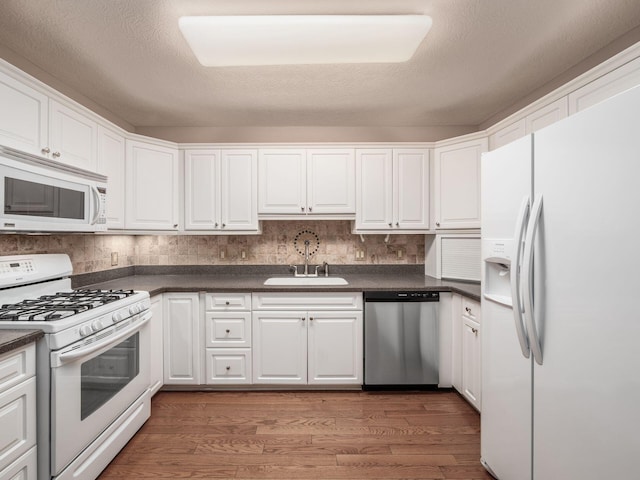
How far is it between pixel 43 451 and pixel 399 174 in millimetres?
3011

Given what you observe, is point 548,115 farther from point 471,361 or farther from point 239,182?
point 239,182

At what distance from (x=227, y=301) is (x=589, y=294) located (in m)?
2.40

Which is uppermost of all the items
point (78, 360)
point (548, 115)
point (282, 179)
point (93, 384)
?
point (548, 115)

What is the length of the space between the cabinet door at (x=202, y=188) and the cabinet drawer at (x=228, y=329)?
2.92 ft

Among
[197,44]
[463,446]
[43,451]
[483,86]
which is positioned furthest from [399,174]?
[43,451]

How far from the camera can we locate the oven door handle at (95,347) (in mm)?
1533

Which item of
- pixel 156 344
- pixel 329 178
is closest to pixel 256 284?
pixel 156 344

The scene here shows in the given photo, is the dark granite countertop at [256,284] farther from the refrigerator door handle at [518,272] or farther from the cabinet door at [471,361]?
the refrigerator door handle at [518,272]

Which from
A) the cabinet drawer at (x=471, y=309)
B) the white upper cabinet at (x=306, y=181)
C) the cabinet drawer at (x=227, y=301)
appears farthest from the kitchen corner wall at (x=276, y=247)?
the cabinet drawer at (x=471, y=309)

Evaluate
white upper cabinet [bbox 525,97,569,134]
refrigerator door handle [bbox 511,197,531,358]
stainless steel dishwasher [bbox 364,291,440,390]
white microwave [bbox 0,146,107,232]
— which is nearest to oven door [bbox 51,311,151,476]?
white microwave [bbox 0,146,107,232]

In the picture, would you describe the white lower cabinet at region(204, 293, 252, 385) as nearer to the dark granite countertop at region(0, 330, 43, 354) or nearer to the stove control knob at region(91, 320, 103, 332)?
the stove control knob at region(91, 320, 103, 332)

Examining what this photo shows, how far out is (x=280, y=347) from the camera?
2816 millimetres

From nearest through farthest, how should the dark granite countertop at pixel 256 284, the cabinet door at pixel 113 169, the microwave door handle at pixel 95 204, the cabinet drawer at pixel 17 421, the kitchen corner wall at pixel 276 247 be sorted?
the cabinet drawer at pixel 17 421 < the microwave door handle at pixel 95 204 < the cabinet door at pixel 113 169 < the dark granite countertop at pixel 256 284 < the kitchen corner wall at pixel 276 247

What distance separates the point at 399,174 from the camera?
3.18m
